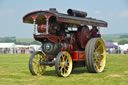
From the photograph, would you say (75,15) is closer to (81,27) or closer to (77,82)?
(81,27)

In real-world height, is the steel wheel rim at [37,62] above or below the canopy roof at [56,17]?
below

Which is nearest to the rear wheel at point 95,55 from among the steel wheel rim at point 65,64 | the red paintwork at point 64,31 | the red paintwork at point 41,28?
the red paintwork at point 64,31

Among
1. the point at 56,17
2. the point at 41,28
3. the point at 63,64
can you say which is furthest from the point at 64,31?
the point at 63,64

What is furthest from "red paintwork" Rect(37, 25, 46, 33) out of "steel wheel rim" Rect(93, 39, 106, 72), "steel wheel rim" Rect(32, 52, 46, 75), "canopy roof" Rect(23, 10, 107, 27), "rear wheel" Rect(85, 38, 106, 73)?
"steel wheel rim" Rect(93, 39, 106, 72)

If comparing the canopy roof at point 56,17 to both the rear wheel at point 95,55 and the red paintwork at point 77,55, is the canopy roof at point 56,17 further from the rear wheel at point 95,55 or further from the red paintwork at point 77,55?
the red paintwork at point 77,55

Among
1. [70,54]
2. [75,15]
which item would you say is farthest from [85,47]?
[75,15]

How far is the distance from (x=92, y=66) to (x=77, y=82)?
3.42 metres

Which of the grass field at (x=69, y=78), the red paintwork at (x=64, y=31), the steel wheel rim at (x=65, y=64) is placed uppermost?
the red paintwork at (x=64, y=31)

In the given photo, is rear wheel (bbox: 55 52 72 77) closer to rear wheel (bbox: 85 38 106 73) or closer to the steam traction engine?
the steam traction engine

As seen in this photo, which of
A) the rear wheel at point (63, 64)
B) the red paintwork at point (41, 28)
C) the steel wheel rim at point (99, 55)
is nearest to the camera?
the rear wheel at point (63, 64)

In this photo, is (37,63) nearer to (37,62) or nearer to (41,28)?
(37,62)

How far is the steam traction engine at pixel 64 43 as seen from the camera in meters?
11.5

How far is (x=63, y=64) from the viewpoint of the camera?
450 inches

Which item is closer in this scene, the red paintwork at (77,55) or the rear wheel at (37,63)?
the rear wheel at (37,63)
